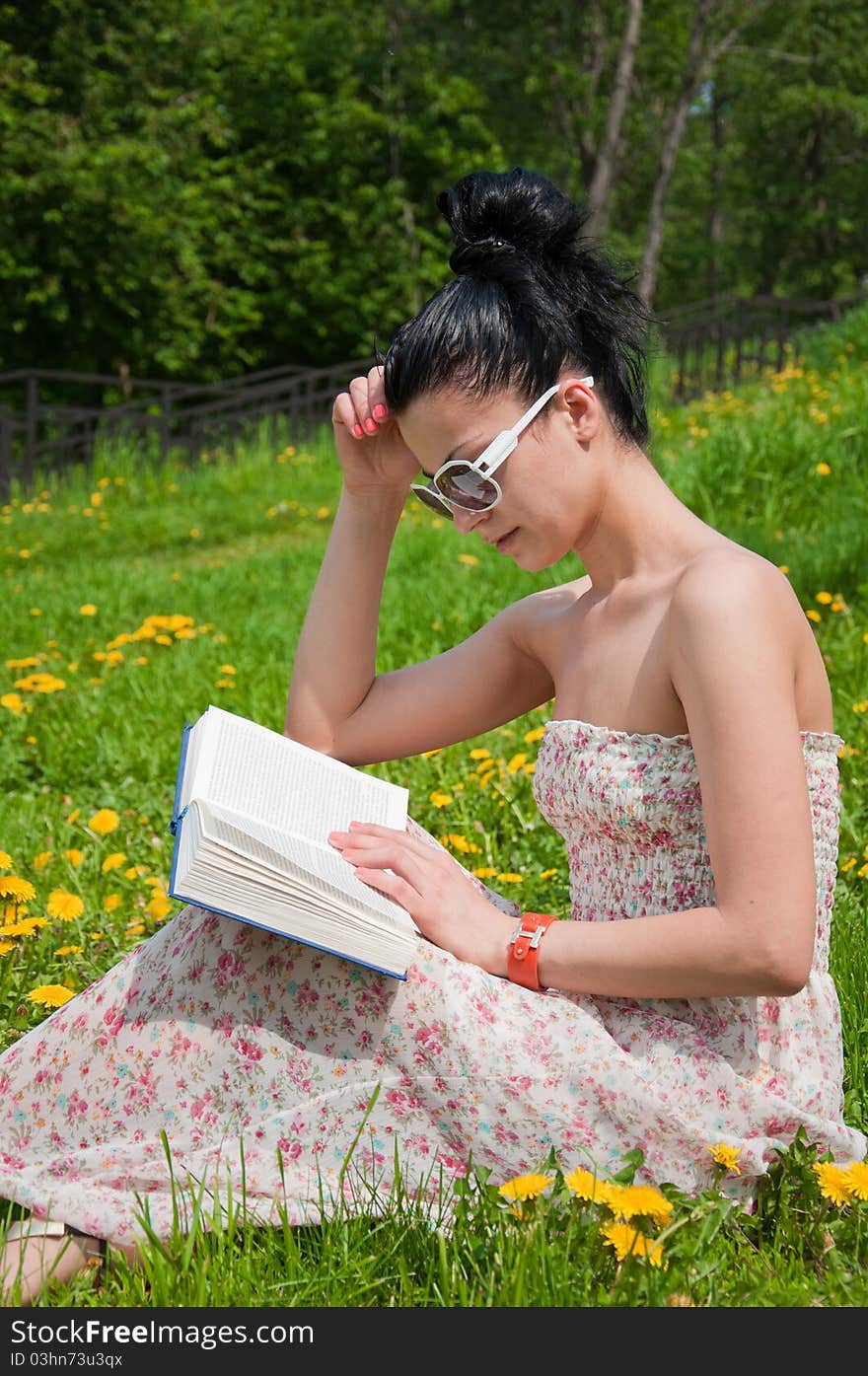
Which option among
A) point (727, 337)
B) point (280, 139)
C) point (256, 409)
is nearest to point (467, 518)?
point (727, 337)

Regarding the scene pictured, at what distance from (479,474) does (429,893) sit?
560mm

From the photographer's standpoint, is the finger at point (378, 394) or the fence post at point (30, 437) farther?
the fence post at point (30, 437)

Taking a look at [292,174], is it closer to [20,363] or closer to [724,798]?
[20,363]

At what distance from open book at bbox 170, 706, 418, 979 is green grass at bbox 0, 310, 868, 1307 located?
0.34 meters

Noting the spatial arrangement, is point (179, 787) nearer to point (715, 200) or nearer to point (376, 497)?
point (376, 497)

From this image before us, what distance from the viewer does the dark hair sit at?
5.70ft

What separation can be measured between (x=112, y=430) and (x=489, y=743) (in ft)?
33.1

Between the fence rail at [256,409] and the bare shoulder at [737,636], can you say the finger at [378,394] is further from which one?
the fence rail at [256,409]

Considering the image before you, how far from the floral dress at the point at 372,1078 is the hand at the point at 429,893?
71 mm

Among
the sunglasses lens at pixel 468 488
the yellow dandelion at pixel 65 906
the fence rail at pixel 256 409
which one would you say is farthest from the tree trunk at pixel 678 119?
the sunglasses lens at pixel 468 488

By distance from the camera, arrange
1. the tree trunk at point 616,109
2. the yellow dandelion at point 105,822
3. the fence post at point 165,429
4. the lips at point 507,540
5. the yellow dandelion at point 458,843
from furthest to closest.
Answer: the tree trunk at point 616,109 < the fence post at point 165,429 < the yellow dandelion at point 105,822 < the yellow dandelion at point 458,843 < the lips at point 507,540

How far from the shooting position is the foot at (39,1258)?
1560mm

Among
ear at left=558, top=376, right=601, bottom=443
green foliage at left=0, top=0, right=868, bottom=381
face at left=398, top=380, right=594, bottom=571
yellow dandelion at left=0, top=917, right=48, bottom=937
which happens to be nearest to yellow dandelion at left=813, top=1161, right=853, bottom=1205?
face at left=398, top=380, right=594, bottom=571
